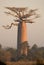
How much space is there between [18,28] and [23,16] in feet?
1.60

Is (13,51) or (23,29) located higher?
(23,29)

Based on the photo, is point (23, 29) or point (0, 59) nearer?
point (0, 59)

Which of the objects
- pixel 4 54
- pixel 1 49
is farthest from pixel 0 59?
pixel 1 49

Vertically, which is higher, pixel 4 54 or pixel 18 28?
pixel 18 28

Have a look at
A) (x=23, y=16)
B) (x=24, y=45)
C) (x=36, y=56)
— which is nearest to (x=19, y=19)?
(x=23, y=16)

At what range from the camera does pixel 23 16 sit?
738 cm

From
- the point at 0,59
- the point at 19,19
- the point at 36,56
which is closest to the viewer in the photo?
the point at 0,59

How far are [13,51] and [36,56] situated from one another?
78 centimetres

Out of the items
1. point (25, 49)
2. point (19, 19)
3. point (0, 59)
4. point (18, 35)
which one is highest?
point (19, 19)

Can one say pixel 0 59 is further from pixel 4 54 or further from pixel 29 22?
pixel 29 22

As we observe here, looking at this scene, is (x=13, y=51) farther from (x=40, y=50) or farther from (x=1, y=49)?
(x=40, y=50)

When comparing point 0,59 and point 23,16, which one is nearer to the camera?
point 0,59

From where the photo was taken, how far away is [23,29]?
25.0ft

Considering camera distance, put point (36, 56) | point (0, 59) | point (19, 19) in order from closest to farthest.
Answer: point (0, 59)
point (36, 56)
point (19, 19)
